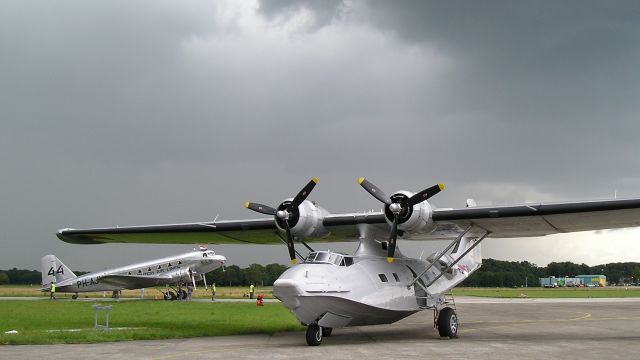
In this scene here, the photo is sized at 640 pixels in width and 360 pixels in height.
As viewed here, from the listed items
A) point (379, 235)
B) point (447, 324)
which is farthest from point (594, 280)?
point (447, 324)

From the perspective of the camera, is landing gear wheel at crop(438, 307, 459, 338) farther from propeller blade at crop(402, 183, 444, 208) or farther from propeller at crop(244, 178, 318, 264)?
propeller at crop(244, 178, 318, 264)

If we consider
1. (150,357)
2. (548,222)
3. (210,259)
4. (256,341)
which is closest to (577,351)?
(548,222)

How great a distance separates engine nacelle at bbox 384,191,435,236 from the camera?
15758mm

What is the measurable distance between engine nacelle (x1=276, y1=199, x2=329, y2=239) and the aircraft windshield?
2214mm

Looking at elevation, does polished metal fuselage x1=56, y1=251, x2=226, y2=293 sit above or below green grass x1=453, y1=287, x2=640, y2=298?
above

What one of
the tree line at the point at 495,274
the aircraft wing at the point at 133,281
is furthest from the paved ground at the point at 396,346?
the tree line at the point at 495,274

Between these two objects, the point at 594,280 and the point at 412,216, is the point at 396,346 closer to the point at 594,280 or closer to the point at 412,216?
the point at 412,216

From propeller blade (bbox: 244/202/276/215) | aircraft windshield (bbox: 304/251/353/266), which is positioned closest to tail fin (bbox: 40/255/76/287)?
propeller blade (bbox: 244/202/276/215)

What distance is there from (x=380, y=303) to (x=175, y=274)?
32.2 metres

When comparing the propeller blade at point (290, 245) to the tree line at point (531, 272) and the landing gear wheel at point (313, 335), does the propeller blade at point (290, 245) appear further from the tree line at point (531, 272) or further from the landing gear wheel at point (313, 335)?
the tree line at point (531, 272)

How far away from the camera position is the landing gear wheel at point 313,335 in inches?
545

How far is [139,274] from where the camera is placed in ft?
143

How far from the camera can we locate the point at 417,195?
15.8 m

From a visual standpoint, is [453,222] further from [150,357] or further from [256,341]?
[150,357]
